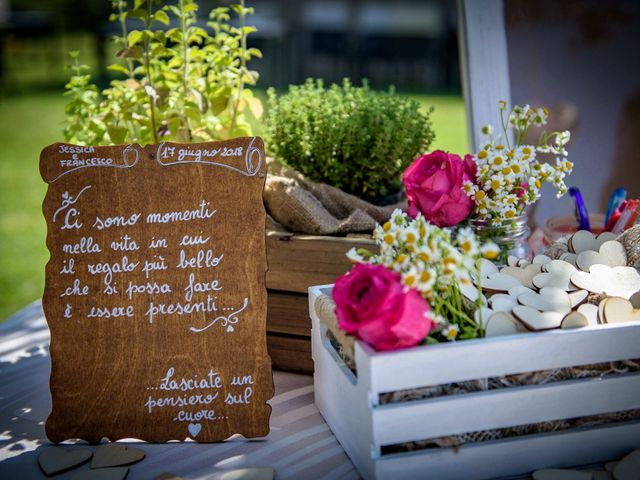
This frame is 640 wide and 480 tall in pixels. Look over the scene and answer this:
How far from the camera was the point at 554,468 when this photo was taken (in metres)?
1.35

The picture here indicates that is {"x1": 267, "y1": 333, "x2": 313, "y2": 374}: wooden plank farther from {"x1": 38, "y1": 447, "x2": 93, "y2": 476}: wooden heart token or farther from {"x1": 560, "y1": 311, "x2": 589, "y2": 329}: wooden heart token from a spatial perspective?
{"x1": 560, "y1": 311, "x2": 589, "y2": 329}: wooden heart token

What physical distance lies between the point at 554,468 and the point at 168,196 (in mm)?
956

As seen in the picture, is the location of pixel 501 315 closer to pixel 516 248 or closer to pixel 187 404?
pixel 516 248

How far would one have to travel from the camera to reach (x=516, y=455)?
1327mm

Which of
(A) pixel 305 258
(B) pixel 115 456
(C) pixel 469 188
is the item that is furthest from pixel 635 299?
(B) pixel 115 456

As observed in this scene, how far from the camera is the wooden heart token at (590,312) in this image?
138cm

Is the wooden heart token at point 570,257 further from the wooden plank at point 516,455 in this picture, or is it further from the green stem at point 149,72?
the green stem at point 149,72

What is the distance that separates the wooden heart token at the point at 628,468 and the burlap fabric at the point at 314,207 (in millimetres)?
761

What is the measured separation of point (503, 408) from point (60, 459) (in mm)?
887

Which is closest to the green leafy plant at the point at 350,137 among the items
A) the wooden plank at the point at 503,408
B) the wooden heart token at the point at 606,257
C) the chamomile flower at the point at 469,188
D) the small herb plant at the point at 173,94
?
the small herb plant at the point at 173,94

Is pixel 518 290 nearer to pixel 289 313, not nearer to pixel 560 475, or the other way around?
pixel 560 475

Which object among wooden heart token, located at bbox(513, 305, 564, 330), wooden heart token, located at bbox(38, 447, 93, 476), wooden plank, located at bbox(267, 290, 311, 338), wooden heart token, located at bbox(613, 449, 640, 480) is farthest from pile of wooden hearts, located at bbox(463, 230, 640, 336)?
wooden heart token, located at bbox(38, 447, 93, 476)

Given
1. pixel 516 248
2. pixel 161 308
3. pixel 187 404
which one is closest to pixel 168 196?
pixel 161 308

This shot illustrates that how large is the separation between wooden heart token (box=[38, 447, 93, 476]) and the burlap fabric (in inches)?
28.2
